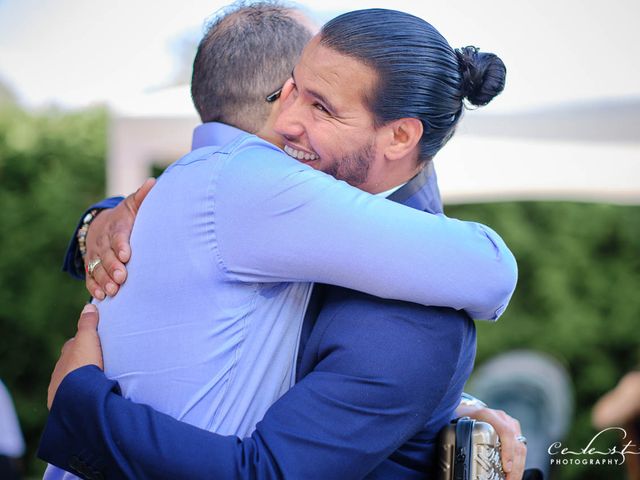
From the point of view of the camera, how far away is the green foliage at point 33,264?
6145mm

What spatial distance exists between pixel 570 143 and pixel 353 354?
8.96ft

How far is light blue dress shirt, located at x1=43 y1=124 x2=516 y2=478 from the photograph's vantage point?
1.58 metres

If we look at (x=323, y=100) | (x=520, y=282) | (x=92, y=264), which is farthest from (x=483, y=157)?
(x=92, y=264)

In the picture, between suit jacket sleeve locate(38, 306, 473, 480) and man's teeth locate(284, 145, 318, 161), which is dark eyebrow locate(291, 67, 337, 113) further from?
suit jacket sleeve locate(38, 306, 473, 480)

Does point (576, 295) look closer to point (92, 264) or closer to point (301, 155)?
point (301, 155)

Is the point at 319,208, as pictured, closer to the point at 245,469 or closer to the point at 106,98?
the point at 245,469

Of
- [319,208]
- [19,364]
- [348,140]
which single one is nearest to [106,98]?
[19,364]

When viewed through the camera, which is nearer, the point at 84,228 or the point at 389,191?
the point at 389,191

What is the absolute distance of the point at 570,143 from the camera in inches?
160

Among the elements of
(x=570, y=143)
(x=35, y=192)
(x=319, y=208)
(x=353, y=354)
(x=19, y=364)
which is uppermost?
(x=319, y=208)

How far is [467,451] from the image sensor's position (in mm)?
1868

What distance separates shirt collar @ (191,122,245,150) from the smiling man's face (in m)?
0.12

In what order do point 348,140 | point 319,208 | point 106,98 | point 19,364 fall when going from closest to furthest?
point 319,208 < point 348,140 < point 106,98 < point 19,364

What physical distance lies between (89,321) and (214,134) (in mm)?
520
